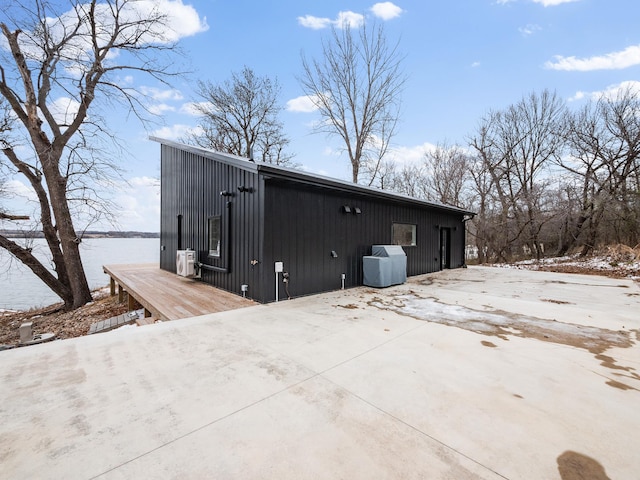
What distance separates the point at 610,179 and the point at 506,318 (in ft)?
43.2

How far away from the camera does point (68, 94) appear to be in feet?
23.9

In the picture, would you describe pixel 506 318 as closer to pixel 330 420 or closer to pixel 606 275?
pixel 330 420

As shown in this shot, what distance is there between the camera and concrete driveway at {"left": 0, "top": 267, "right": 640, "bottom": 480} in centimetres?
141

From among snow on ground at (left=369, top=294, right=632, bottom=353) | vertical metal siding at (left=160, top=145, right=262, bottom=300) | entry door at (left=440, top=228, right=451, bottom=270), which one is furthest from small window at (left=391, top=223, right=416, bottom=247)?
vertical metal siding at (left=160, top=145, right=262, bottom=300)

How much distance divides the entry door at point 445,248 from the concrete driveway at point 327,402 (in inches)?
251

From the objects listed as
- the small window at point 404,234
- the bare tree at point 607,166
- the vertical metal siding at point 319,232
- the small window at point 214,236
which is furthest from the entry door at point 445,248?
the small window at point 214,236

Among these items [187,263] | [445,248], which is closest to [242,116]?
[187,263]

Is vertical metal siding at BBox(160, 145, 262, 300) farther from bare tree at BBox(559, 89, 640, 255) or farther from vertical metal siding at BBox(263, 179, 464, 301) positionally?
bare tree at BBox(559, 89, 640, 255)

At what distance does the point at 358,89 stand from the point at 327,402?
14687 millimetres

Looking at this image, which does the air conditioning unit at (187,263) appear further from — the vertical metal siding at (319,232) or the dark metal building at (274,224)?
the vertical metal siding at (319,232)

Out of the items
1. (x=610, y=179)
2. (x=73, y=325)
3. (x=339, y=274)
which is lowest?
(x=73, y=325)

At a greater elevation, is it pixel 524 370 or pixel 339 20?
pixel 339 20

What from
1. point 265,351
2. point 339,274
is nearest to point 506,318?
point 339,274

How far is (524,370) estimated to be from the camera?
Result: 7.92 ft
